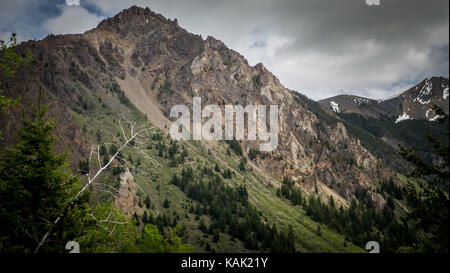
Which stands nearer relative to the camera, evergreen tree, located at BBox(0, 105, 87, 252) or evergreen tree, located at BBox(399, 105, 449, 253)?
evergreen tree, located at BBox(399, 105, 449, 253)

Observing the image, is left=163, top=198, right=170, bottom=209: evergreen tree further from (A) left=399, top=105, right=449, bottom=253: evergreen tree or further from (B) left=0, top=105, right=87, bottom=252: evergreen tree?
(A) left=399, top=105, right=449, bottom=253: evergreen tree

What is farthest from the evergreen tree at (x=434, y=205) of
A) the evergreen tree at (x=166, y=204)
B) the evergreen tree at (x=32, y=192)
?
the evergreen tree at (x=166, y=204)

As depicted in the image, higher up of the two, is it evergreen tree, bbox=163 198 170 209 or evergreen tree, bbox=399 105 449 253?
evergreen tree, bbox=399 105 449 253

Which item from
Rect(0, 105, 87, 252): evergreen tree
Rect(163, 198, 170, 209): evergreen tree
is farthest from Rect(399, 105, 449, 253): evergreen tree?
Rect(163, 198, 170, 209): evergreen tree

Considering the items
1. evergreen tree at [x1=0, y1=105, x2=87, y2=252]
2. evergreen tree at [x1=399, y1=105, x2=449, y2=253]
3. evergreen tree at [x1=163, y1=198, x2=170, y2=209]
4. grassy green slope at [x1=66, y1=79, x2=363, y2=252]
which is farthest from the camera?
evergreen tree at [x1=163, y1=198, x2=170, y2=209]

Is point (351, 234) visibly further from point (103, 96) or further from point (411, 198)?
point (103, 96)

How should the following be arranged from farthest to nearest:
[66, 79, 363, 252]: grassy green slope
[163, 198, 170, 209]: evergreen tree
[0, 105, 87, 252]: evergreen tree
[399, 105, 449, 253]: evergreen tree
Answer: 1. [163, 198, 170, 209]: evergreen tree
2. [66, 79, 363, 252]: grassy green slope
3. [0, 105, 87, 252]: evergreen tree
4. [399, 105, 449, 253]: evergreen tree

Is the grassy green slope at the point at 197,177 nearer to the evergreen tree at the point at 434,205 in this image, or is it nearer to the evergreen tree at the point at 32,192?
the evergreen tree at the point at 32,192

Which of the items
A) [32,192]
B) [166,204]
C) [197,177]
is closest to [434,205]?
[32,192]

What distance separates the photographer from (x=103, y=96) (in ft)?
574

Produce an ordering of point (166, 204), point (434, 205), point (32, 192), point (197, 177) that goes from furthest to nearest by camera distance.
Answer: point (197, 177) < point (166, 204) < point (32, 192) < point (434, 205)

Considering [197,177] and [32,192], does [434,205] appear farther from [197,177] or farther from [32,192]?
[197,177]

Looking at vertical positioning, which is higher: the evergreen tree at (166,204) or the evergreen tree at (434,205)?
the evergreen tree at (434,205)
